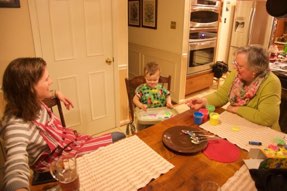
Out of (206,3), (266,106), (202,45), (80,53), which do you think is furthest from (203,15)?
(266,106)

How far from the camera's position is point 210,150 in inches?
49.1

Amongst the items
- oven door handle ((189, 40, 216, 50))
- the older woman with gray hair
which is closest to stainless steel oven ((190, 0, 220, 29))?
oven door handle ((189, 40, 216, 50))

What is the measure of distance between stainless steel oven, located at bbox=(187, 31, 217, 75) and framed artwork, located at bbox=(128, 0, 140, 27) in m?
1.21

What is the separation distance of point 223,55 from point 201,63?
1.51 metres

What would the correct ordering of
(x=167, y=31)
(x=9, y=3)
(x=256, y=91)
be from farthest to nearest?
1. (x=167, y=31)
2. (x=9, y=3)
3. (x=256, y=91)

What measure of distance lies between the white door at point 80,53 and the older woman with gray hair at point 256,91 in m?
1.41

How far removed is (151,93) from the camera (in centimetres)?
218

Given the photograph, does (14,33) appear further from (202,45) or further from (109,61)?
(202,45)

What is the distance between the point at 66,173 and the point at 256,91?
4.77ft

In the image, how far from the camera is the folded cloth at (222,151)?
118cm

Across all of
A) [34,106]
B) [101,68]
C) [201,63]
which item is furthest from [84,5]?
[201,63]

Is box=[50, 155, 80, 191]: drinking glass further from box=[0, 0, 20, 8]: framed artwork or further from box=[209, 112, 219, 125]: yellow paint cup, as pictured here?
box=[0, 0, 20, 8]: framed artwork

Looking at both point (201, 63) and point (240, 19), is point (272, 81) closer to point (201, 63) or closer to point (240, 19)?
point (201, 63)

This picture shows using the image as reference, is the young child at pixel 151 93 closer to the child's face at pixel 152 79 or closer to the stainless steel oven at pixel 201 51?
the child's face at pixel 152 79
